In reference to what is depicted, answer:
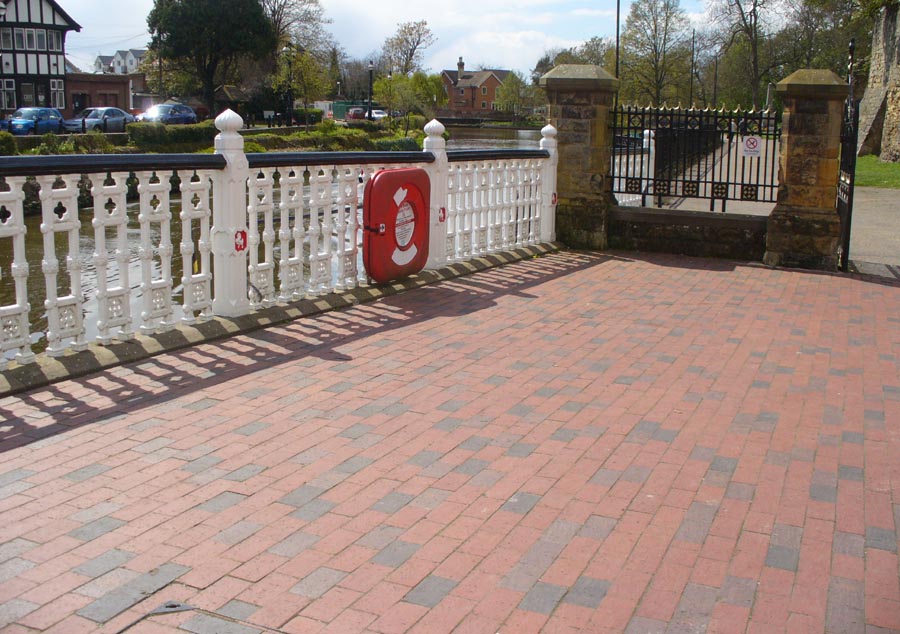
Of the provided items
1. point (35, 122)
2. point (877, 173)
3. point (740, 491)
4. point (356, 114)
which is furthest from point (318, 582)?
point (356, 114)

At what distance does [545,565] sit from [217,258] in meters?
4.08

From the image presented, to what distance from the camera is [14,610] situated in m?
3.05

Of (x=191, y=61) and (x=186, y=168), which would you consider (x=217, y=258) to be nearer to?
(x=186, y=168)

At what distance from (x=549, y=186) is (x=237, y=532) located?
8360mm

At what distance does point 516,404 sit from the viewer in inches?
212

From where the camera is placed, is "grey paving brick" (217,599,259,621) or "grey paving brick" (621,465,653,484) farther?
"grey paving brick" (621,465,653,484)

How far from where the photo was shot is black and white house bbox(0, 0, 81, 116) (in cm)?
6122

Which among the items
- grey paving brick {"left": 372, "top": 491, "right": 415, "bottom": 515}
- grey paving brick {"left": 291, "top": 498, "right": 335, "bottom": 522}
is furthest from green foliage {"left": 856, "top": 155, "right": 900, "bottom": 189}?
grey paving brick {"left": 291, "top": 498, "right": 335, "bottom": 522}

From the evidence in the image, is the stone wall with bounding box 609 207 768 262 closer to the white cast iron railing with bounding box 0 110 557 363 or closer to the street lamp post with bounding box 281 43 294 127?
the white cast iron railing with bounding box 0 110 557 363

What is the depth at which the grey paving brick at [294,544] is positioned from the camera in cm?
352

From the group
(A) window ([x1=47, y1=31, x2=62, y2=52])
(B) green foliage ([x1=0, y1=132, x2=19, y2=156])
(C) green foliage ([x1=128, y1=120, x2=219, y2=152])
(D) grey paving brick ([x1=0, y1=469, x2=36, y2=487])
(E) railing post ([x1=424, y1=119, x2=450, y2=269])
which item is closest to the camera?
(D) grey paving brick ([x1=0, y1=469, x2=36, y2=487])

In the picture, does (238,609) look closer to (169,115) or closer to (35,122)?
(35,122)

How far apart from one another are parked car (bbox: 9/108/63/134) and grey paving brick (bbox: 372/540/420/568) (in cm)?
4320

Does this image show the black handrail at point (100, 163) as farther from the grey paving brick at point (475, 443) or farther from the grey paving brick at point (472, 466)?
the grey paving brick at point (472, 466)
